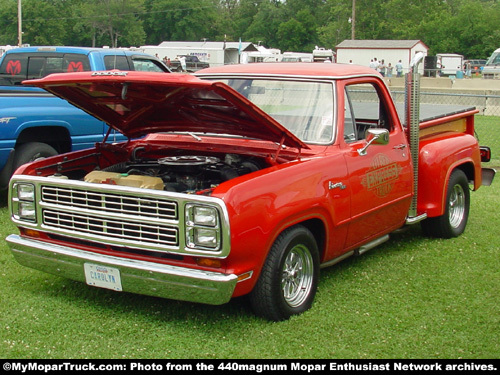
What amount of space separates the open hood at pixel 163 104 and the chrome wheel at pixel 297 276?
867 millimetres

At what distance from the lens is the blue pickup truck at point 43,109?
7.91 meters

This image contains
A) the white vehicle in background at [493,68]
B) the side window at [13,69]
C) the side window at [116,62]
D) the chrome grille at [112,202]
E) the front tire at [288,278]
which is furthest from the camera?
the white vehicle in background at [493,68]

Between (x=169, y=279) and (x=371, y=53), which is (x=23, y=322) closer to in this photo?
(x=169, y=279)

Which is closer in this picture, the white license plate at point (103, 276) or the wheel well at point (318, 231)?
the white license plate at point (103, 276)

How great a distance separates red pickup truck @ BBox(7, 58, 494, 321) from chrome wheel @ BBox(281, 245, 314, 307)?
13mm

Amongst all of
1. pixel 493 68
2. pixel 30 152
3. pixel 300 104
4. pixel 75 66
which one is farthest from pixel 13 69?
pixel 493 68

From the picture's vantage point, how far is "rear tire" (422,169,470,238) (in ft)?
22.9

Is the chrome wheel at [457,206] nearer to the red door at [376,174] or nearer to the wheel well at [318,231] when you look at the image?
the red door at [376,174]

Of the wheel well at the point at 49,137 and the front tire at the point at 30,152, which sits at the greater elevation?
the wheel well at the point at 49,137

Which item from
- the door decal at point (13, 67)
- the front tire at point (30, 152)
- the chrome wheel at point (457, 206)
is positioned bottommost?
the chrome wheel at point (457, 206)

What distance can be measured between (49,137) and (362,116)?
4114mm

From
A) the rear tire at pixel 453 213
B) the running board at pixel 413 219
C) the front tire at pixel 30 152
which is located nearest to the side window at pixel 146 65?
the front tire at pixel 30 152

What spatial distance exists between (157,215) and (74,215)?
0.75 m

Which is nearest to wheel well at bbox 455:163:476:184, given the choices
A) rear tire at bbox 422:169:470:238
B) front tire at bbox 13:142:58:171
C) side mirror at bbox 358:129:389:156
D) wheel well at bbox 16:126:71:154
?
rear tire at bbox 422:169:470:238
